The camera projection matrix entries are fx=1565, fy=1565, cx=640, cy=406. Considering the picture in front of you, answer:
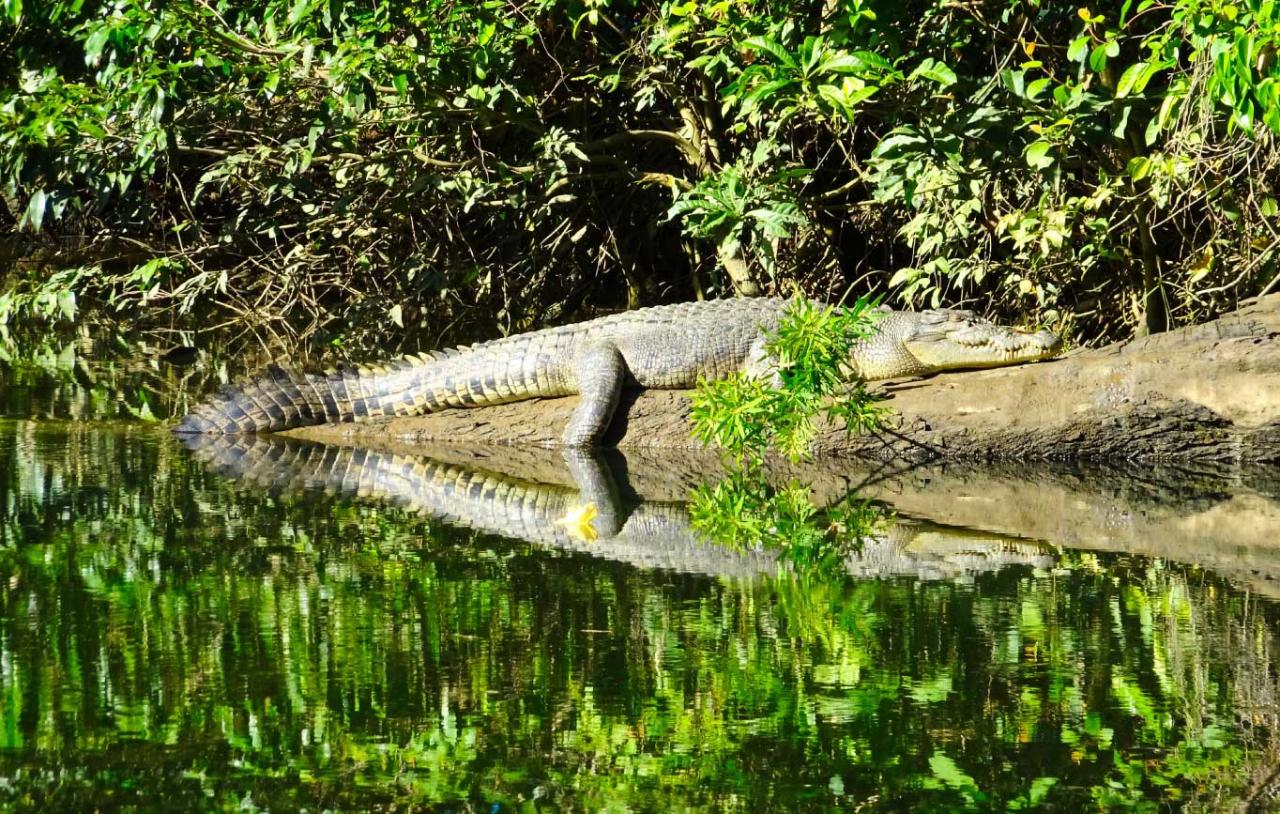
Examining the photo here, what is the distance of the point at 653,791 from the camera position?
2.83 meters

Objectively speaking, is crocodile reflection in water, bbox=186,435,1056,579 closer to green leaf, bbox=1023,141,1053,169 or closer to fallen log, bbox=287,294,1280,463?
fallen log, bbox=287,294,1280,463

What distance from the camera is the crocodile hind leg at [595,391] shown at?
754cm

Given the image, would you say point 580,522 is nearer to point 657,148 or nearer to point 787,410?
point 787,410

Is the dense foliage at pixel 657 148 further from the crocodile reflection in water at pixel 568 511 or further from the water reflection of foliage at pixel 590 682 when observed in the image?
the water reflection of foliage at pixel 590 682

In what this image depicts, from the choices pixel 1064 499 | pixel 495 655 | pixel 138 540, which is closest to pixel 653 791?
pixel 495 655

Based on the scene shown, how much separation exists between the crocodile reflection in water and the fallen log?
151 cm

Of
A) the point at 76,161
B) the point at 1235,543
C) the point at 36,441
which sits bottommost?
the point at 1235,543

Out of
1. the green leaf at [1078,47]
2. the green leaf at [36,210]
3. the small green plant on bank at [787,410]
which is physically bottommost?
the small green plant on bank at [787,410]

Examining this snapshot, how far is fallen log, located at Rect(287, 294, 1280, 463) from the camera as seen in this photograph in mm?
6820

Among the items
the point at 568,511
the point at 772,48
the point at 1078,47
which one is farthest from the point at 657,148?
the point at 568,511

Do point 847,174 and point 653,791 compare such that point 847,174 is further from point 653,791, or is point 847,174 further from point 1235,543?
point 653,791

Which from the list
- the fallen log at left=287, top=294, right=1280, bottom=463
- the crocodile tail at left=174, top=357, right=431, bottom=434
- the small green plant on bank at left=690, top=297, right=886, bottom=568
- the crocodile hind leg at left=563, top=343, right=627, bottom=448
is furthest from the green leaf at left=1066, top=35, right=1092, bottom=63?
the crocodile tail at left=174, top=357, right=431, bottom=434

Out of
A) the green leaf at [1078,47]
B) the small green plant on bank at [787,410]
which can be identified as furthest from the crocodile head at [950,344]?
the green leaf at [1078,47]

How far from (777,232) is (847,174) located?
250 cm
